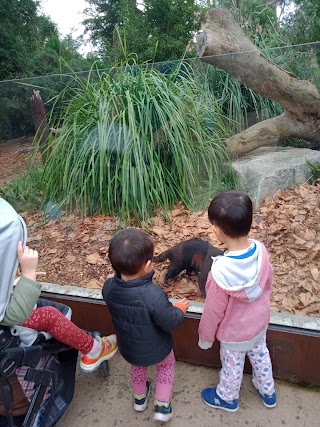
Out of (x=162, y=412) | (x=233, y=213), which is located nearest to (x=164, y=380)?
(x=162, y=412)

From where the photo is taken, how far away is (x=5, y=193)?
2730 mm

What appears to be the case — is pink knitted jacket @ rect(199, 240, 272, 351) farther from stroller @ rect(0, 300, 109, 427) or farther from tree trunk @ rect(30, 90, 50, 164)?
tree trunk @ rect(30, 90, 50, 164)

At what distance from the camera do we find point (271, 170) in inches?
89.6

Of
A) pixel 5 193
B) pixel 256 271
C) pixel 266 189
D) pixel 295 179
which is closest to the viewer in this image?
pixel 256 271

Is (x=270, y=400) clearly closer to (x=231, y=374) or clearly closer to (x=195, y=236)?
(x=231, y=374)

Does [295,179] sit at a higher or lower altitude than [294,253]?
higher

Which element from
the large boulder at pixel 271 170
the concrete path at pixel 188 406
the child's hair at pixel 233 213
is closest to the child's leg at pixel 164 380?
the concrete path at pixel 188 406

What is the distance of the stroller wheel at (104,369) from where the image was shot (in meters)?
1.87

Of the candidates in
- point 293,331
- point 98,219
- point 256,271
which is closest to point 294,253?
point 293,331

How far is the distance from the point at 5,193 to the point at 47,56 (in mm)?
4814

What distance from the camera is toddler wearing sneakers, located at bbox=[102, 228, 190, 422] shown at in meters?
1.35

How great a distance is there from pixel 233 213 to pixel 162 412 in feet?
3.22

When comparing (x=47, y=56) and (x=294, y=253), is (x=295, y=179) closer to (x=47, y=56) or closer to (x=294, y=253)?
(x=294, y=253)

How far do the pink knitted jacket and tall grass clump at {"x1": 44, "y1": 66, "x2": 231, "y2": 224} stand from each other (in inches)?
36.6
